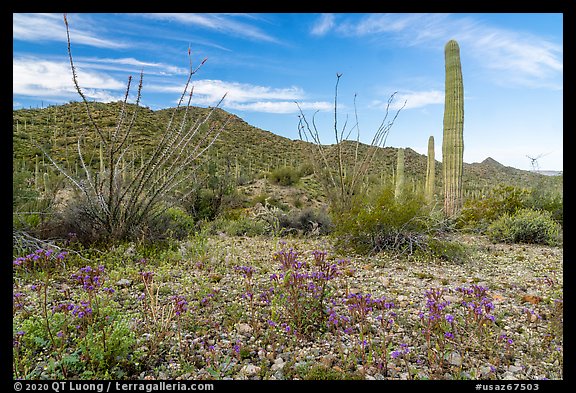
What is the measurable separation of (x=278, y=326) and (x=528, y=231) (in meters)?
6.76

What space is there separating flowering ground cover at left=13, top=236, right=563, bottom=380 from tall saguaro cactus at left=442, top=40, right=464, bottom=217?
5.94 m

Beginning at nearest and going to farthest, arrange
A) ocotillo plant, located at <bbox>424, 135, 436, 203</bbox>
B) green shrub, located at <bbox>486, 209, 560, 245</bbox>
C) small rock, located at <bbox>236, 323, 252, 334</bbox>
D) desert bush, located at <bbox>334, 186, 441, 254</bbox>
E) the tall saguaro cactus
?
1. small rock, located at <bbox>236, 323, 252, 334</bbox>
2. desert bush, located at <bbox>334, 186, 441, 254</bbox>
3. green shrub, located at <bbox>486, 209, 560, 245</bbox>
4. the tall saguaro cactus
5. ocotillo plant, located at <bbox>424, 135, 436, 203</bbox>

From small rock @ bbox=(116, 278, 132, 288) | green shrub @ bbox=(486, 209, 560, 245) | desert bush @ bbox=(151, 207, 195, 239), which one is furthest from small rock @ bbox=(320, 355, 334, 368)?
green shrub @ bbox=(486, 209, 560, 245)

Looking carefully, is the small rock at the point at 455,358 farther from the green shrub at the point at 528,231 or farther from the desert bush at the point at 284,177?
the desert bush at the point at 284,177

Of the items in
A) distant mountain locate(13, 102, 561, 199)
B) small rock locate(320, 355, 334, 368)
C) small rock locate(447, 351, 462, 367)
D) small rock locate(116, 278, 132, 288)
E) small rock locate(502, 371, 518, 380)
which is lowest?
small rock locate(502, 371, 518, 380)

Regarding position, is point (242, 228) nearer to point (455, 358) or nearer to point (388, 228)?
point (388, 228)

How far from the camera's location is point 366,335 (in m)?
2.91

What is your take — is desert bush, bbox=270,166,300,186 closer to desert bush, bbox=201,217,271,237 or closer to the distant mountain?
the distant mountain

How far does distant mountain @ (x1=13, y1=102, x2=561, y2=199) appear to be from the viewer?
19.2 metres

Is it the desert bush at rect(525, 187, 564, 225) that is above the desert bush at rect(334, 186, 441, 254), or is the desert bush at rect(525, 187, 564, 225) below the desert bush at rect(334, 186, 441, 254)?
above

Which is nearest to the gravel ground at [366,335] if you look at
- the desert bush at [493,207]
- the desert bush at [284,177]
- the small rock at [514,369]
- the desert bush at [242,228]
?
the small rock at [514,369]
